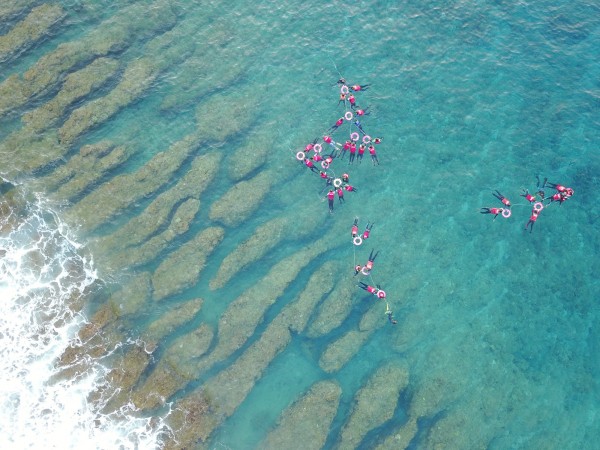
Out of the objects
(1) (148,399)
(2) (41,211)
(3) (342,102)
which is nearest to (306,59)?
(3) (342,102)

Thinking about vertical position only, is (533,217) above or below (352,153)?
below

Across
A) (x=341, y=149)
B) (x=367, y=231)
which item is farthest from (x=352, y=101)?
(x=367, y=231)

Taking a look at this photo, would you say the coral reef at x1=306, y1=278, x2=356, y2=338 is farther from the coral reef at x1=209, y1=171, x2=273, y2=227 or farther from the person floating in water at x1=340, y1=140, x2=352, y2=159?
the person floating in water at x1=340, y1=140, x2=352, y2=159

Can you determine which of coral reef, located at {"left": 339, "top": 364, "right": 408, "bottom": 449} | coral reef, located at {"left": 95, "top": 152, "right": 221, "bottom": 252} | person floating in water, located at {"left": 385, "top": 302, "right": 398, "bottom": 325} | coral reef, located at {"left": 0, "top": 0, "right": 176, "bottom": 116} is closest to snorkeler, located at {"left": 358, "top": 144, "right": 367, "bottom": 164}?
coral reef, located at {"left": 95, "top": 152, "right": 221, "bottom": 252}

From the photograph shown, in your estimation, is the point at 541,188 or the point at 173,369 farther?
the point at 541,188

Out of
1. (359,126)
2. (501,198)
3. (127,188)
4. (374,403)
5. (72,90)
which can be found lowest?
(374,403)

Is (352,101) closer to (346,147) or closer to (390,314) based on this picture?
(346,147)

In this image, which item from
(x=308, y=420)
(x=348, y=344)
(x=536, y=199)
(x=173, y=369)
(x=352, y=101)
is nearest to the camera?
(x=308, y=420)
